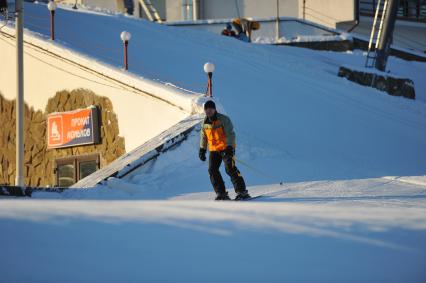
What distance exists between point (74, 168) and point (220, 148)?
910cm

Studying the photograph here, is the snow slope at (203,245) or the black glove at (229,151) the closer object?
the snow slope at (203,245)

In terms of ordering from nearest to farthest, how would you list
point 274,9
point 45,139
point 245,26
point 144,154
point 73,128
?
point 144,154 → point 73,128 → point 45,139 → point 245,26 → point 274,9

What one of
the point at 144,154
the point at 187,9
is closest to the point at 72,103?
the point at 144,154

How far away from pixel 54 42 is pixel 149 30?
4629mm

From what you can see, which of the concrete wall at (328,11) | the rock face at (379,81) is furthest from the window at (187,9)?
the rock face at (379,81)

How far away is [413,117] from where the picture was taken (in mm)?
21453

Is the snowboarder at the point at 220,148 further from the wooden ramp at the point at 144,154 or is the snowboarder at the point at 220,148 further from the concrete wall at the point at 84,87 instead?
the concrete wall at the point at 84,87

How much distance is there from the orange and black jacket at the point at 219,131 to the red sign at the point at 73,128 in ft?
26.6

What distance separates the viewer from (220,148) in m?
12.1

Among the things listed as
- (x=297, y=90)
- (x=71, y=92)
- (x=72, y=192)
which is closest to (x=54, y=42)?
(x=71, y=92)

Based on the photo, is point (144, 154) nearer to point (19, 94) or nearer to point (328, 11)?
point (19, 94)

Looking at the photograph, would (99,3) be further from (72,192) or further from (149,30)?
(72,192)

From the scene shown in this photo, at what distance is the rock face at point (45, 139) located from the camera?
19516 millimetres

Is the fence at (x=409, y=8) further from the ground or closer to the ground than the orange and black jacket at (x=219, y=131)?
further from the ground
